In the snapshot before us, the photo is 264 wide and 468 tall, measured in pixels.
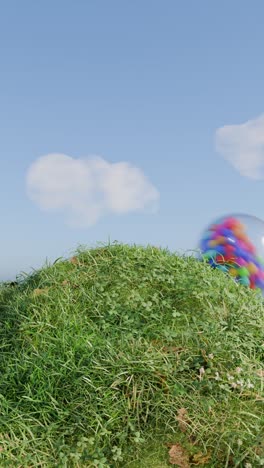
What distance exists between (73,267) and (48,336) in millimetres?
1711

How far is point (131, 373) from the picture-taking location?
5.32 m

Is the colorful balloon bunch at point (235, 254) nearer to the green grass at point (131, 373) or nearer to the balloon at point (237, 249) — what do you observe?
the balloon at point (237, 249)

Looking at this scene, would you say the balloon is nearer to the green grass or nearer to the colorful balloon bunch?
the colorful balloon bunch

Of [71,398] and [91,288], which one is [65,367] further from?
[91,288]

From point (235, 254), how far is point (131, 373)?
3.29 m

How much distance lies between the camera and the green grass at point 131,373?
4883 millimetres

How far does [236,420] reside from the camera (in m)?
5.00

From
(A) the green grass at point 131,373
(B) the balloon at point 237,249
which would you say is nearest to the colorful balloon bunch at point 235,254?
(B) the balloon at point 237,249

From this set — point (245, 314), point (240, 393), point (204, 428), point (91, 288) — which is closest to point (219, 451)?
point (204, 428)

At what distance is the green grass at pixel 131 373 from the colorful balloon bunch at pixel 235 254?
104cm

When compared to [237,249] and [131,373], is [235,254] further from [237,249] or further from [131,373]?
[131,373]

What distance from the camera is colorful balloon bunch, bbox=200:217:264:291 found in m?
8.09

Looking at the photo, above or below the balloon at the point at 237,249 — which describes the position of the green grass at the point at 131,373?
below

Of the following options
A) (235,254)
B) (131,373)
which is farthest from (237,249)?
(131,373)
